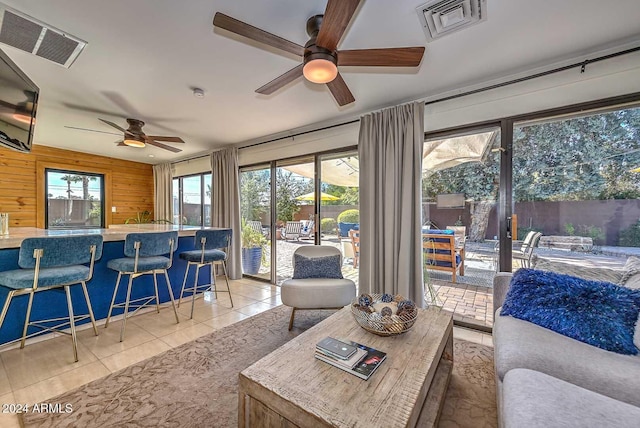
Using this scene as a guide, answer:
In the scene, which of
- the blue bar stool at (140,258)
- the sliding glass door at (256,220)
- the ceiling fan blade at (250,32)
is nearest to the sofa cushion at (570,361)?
the ceiling fan blade at (250,32)

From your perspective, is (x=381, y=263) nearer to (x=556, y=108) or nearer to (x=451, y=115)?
(x=451, y=115)

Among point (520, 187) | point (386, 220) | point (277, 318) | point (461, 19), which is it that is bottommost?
point (277, 318)

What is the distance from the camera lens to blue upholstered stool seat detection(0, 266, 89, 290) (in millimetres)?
1932

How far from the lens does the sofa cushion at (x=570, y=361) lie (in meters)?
1.19

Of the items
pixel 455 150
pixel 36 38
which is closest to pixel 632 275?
pixel 455 150

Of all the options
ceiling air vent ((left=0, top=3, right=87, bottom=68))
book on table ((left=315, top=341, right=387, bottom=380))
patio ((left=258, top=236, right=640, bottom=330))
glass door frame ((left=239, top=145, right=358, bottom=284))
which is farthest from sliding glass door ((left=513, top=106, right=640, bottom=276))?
ceiling air vent ((left=0, top=3, right=87, bottom=68))

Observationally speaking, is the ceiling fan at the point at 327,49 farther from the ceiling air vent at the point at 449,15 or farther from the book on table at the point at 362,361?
the book on table at the point at 362,361

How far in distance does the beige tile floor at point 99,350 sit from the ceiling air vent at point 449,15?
8.50ft

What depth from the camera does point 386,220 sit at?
3.04 m

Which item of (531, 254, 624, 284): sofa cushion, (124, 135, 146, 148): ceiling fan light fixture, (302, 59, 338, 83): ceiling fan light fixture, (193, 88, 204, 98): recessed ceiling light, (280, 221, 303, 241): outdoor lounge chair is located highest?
(193, 88, 204, 98): recessed ceiling light

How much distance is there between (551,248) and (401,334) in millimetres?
1896

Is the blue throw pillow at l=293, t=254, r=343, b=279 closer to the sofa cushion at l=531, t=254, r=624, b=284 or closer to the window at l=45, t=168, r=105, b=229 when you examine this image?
the sofa cushion at l=531, t=254, r=624, b=284

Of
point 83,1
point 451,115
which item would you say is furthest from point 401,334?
point 83,1

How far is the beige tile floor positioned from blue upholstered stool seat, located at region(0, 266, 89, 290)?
622 millimetres
